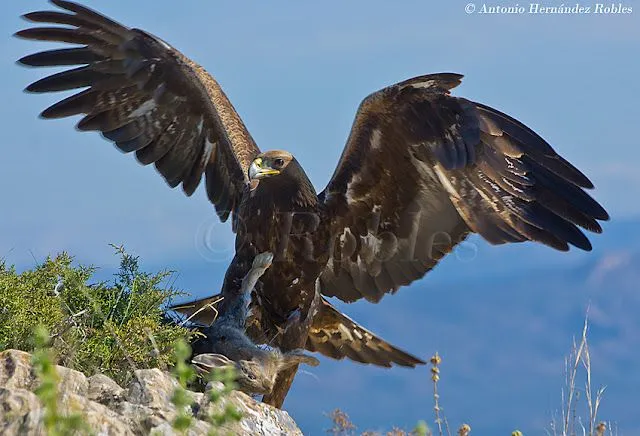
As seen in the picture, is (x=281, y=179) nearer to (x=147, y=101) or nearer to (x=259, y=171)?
(x=259, y=171)

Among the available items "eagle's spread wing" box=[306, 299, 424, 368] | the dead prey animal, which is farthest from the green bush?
"eagle's spread wing" box=[306, 299, 424, 368]

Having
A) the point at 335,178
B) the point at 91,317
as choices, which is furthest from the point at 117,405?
the point at 335,178

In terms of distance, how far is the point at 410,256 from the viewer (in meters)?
9.16

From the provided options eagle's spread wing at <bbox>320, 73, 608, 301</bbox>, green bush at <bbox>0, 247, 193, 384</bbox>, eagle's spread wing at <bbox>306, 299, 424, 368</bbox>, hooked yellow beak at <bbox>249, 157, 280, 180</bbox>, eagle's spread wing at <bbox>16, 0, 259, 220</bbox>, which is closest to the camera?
green bush at <bbox>0, 247, 193, 384</bbox>

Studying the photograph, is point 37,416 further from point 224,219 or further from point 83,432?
point 224,219

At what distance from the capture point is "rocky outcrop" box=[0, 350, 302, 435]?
4.76 meters

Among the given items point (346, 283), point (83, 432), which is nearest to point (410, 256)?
point (346, 283)

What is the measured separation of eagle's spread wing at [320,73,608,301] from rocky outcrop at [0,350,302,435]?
8.23 feet

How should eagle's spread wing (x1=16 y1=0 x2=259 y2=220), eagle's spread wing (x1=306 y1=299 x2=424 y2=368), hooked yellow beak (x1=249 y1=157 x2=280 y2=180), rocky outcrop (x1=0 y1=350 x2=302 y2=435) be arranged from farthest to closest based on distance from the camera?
1. eagle's spread wing (x1=16 y1=0 x2=259 y2=220)
2. eagle's spread wing (x1=306 y1=299 x2=424 y2=368)
3. hooked yellow beak (x1=249 y1=157 x2=280 y2=180)
4. rocky outcrop (x1=0 y1=350 x2=302 y2=435)

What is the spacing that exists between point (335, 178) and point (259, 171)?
0.74 meters

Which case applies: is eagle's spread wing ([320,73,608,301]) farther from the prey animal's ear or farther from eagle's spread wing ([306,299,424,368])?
the prey animal's ear

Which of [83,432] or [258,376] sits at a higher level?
[258,376]

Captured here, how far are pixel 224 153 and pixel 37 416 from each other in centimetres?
547

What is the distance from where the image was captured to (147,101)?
9.73 metres
